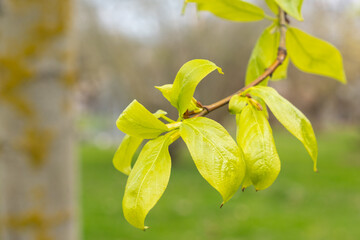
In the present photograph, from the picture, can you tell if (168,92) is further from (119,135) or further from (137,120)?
(119,135)

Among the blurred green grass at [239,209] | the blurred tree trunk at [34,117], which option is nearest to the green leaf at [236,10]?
the blurred tree trunk at [34,117]

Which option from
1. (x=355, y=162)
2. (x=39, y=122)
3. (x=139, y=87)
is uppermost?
(x=39, y=122)

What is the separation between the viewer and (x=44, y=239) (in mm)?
1431

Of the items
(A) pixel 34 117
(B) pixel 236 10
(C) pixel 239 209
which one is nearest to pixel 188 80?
(B) pixel 236 10

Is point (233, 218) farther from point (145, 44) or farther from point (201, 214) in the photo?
point (145, 44)

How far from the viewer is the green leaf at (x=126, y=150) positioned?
0.40 meters

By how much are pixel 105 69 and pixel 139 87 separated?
68cm

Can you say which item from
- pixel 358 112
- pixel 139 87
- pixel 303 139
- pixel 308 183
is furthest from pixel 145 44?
pixel 303 139

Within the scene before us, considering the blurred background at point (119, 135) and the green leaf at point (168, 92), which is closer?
the green leaf at point (168, 92)

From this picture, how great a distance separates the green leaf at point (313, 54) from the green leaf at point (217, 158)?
23cm

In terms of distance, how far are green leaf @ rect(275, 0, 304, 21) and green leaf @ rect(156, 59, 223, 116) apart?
0.10 m

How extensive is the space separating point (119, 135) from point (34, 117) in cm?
799

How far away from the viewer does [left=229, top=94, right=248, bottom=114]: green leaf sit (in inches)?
14.1

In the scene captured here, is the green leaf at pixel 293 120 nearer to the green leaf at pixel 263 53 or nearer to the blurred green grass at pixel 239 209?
the green leaf at pixel 263 53
